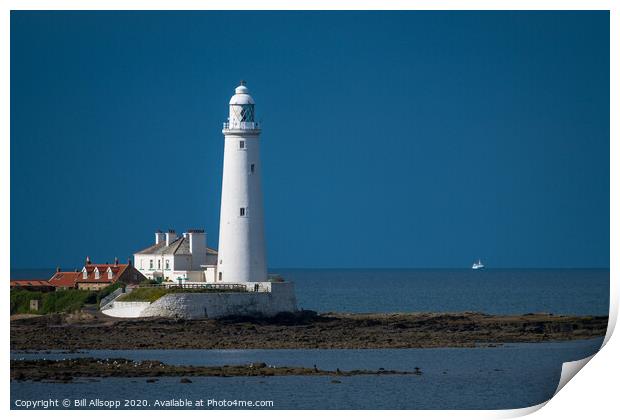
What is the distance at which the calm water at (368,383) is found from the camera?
2589 cm

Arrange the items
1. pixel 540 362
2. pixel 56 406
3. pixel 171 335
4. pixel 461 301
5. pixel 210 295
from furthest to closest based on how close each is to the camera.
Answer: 1. pixel 461 301
2. pixel 210 295
3. pixel 171 335
4. pixel 540 362
5. pixel 56 406

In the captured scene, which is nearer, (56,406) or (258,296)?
(56,406)

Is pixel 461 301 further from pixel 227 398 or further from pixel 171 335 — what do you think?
pixel 227 398

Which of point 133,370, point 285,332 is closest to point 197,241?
point 285,332

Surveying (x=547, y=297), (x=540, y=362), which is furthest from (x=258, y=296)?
(x=547, y=297)

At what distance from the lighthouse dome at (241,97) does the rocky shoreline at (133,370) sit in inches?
409

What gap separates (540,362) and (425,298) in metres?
30.8

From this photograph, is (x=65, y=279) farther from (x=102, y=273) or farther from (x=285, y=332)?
(x=285, y=332)

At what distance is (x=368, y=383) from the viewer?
90.9 feet

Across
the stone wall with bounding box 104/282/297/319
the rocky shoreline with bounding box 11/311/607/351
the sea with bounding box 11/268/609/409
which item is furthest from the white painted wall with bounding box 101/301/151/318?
the sea with bounding box 11/268/609/409

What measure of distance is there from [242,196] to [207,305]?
313cm

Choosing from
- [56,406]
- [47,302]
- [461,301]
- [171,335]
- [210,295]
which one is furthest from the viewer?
[461,301]

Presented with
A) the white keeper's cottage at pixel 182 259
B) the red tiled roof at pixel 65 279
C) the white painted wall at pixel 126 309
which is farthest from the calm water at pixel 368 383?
the red tiled roof at pixel 65 279
